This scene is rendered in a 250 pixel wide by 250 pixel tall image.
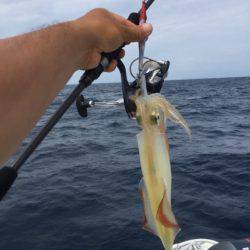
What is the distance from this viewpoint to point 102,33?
200cm

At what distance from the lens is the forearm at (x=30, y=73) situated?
4.97 feet

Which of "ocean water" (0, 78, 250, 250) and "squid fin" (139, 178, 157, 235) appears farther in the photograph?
"ocean water" (0, 78, 250, 250)

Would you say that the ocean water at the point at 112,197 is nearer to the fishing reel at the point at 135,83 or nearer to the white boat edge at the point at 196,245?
the fishing reel at the point at 135,83

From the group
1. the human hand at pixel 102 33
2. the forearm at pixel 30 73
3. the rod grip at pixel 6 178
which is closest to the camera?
the forearm at pixel 30 73

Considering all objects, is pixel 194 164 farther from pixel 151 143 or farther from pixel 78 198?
pixel 151 143

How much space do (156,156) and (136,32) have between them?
26.3 inches

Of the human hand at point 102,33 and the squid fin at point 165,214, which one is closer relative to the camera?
the human hand at point 102,33

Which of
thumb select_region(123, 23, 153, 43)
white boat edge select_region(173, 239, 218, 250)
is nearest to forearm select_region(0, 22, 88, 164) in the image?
thumb select_region(123, 23, 153, 43)

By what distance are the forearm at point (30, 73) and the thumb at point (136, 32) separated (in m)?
0.36

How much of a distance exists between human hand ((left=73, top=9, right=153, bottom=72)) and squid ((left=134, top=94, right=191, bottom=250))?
13.6 inches

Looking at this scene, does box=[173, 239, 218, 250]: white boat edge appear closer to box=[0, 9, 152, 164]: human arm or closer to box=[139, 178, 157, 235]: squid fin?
box=[139, 178, 157, 235]: squid fin

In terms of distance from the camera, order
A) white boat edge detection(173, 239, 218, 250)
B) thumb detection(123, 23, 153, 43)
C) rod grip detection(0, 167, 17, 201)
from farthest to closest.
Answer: white boat edge detection(173, 239, 218, 250) → rod grip detection(0, 167, 17, 201) → thumb detection(123, 23, 153, 43)

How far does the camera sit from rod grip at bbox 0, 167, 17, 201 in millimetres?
2375

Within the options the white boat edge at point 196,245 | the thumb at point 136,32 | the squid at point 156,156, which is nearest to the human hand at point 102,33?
the thumb at point 136,32
